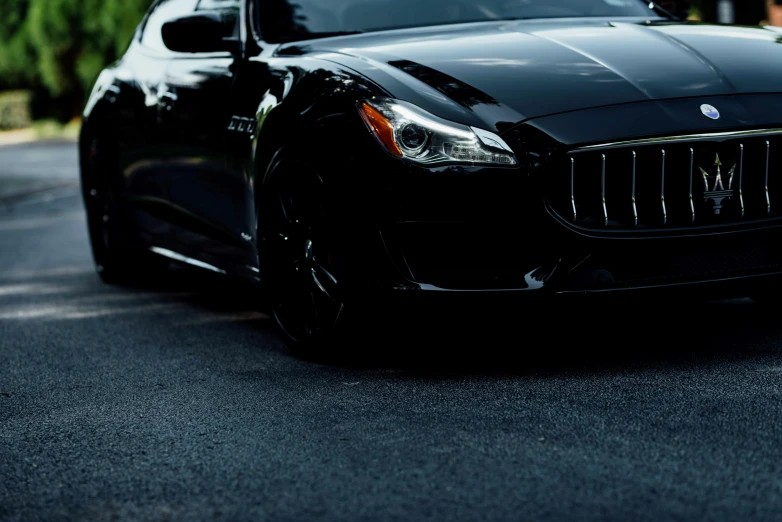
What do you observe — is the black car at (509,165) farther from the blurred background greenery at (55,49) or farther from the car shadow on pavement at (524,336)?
the blurred background greenery at (55,49)

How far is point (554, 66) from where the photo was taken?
184 inches

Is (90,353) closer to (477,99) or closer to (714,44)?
(477,99)

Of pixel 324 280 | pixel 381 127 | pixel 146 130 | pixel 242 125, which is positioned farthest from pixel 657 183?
pixel 146 130

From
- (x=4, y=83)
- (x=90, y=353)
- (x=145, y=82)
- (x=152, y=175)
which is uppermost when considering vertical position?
(x=145, y=82)

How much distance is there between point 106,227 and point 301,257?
8.81ft

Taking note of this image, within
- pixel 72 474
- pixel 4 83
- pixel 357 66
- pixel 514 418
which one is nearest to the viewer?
pixel 72 474

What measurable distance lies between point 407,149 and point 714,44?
1349 millimetres

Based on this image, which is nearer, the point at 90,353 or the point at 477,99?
the point at 477,99

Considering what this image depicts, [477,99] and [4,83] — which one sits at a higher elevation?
[477,99]

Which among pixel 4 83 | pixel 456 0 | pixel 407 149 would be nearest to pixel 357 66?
pixel 407 149

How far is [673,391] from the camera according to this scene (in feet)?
14.0

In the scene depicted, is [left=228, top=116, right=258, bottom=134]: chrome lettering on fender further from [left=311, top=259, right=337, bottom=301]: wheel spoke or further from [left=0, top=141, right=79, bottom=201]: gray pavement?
[left=0, top=141, right=79, bottom=201]: gray pavement

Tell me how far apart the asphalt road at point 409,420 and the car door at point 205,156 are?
41cm

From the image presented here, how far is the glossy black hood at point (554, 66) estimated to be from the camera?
14.6 ft
